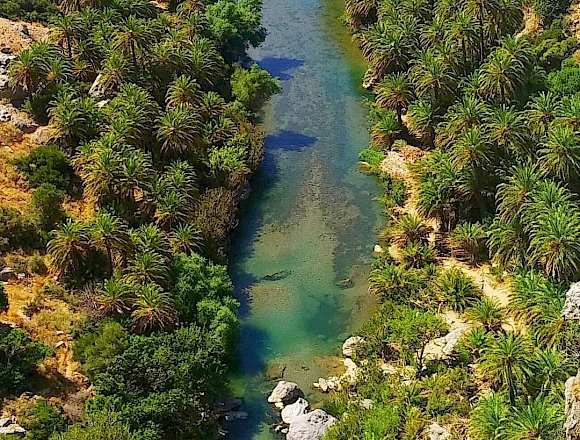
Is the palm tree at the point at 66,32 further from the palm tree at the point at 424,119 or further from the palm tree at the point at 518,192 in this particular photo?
the palm tree at the point at 518,192

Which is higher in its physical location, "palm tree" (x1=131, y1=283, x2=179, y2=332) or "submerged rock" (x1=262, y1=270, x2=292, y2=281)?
"palm tree" (x1=131, y1=283, x2=179, y2=332)

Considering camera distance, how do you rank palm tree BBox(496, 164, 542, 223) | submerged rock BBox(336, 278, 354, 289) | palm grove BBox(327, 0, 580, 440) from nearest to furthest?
palm grove BBox(327, 0, 580, 440), palm tree BBox(496, 164, 542, 223), submerged rock BBox(336, 278, 354, 289)

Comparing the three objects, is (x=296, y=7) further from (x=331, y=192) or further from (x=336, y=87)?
(x=331, y=192)

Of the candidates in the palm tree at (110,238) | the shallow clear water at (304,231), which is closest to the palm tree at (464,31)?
the shallow clear water at (304,231)

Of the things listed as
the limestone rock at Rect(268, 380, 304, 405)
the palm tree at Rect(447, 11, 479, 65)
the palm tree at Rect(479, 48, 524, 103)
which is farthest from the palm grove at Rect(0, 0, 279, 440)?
the palm tree at Rect(479, 48, 524, 103)

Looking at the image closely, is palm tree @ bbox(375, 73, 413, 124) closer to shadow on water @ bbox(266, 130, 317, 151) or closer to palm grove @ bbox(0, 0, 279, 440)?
shadow on water @ bbox(266, 130, 317, 151)

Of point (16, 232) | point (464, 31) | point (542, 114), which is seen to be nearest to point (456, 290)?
point (542, 114)

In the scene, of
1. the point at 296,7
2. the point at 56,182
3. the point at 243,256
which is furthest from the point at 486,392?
the point at 296,7
